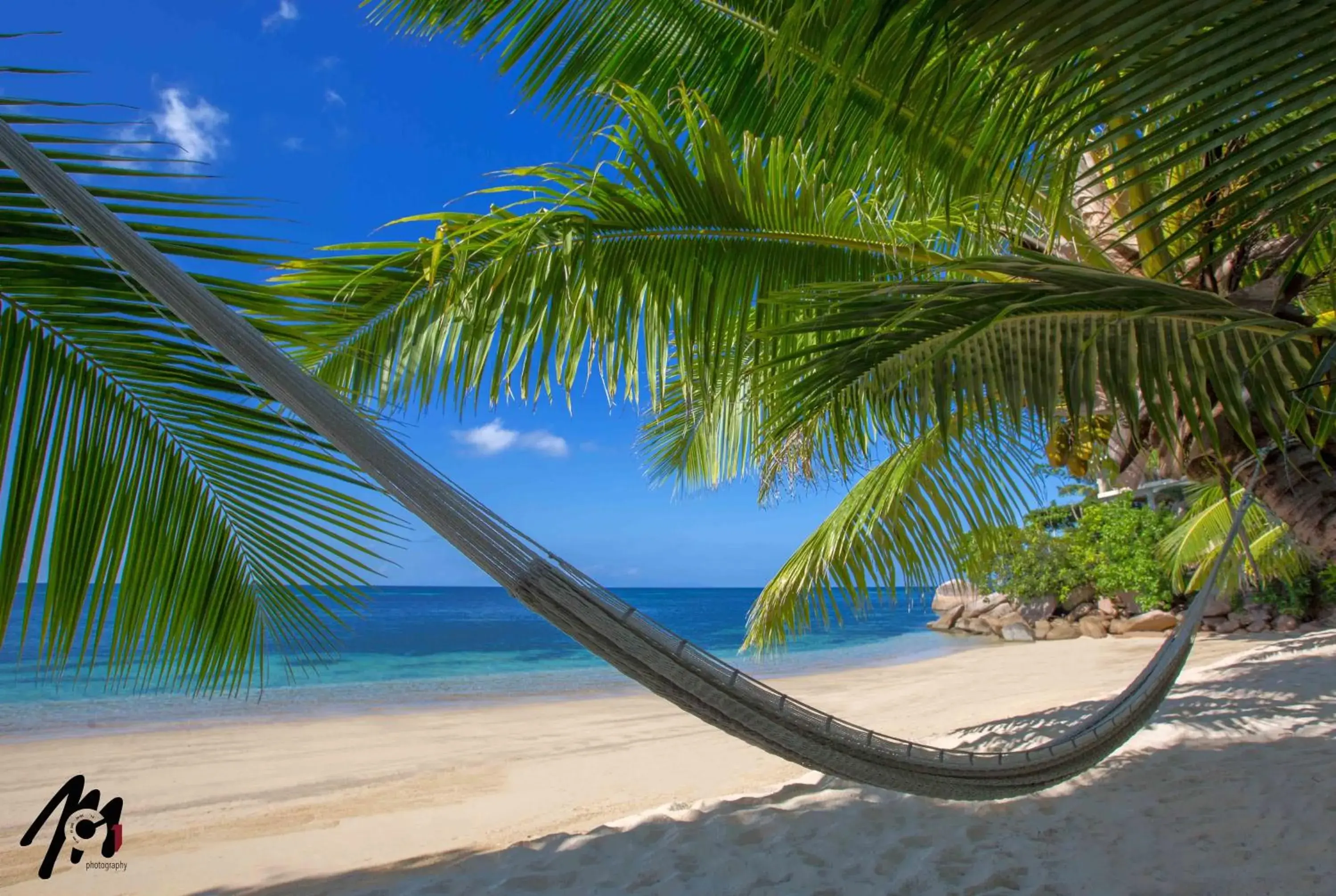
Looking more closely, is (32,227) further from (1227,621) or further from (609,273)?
(1227,621)

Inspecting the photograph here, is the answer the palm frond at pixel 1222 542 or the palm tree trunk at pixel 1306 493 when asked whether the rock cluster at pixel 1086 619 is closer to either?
the palm frond at pixel 1222 542

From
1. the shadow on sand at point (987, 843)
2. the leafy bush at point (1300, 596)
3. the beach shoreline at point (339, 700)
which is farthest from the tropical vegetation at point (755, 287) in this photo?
the leafy bush at point (1300, 596)

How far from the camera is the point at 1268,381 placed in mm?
1642

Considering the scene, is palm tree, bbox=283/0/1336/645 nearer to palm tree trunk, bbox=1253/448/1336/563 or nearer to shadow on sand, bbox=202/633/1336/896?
palm tree trunk, bbox=1253/448/1336/563

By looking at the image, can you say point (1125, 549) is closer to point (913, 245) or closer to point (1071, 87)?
point (913, 245)

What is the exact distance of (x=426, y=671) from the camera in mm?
13344

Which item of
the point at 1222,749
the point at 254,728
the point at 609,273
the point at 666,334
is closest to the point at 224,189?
the point at 609,273

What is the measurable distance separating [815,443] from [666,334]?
551mm

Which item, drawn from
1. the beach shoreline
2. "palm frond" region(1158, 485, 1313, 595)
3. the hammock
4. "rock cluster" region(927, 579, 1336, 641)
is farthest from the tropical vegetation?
"rock cluster" region(927, 579, 1336, 641)

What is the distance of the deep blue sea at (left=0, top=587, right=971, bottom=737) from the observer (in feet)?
24.4

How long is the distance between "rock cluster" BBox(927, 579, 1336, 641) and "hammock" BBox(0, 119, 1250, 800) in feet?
23.8

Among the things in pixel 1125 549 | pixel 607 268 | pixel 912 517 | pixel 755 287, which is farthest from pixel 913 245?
pixel 1125 549

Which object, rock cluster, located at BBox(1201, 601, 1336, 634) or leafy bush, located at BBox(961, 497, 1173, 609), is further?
leafy bush, located at BBox(961, 497, 1173, 609)

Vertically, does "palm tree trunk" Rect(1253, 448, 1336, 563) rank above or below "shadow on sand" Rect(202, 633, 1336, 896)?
above
